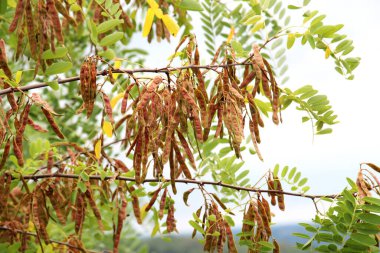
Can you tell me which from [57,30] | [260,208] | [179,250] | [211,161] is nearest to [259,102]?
[260,208]

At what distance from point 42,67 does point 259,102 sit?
566 mm

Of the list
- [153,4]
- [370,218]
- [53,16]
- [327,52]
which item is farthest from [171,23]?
[370,218]

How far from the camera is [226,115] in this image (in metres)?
1.21

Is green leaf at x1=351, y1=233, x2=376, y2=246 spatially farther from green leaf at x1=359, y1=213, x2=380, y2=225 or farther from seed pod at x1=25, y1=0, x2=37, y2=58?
seed pod at x1=25, y1=0, x2=37, y2=58

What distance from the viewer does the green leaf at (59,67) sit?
136 centimetres

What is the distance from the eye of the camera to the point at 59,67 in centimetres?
137

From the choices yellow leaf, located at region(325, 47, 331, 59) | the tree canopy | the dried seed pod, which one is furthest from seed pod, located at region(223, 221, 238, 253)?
the dried seed pod

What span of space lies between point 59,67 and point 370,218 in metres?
0.79

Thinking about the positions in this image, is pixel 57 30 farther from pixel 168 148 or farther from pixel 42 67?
pixel 168 148

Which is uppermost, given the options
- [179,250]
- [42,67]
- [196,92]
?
[42,67]

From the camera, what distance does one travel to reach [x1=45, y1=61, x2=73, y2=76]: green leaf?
1.36 metres

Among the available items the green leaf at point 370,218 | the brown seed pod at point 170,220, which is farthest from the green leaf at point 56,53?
the green leaf at point 370,218

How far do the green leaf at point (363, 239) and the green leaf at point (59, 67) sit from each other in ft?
2.46

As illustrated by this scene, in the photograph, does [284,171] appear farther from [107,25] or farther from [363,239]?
[107,25]
